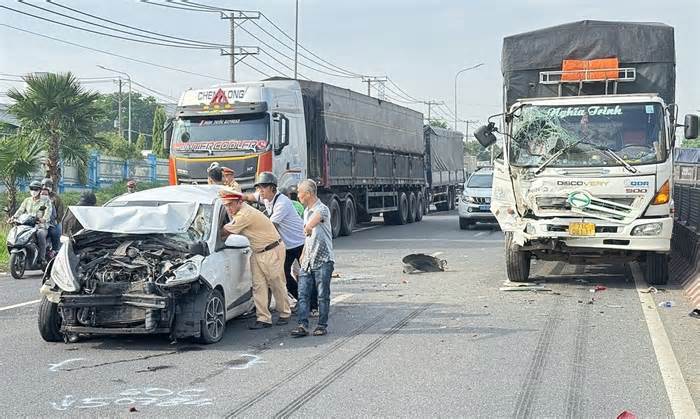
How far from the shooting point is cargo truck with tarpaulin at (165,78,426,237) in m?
19.5

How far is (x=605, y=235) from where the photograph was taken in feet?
39.4

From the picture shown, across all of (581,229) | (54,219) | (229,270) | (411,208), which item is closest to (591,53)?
(581,229)

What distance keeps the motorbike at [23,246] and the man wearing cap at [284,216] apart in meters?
5.76

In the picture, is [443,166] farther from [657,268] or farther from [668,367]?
[668,367]

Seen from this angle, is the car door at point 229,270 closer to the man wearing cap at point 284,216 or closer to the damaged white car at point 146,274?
the damaged white car at point 146,274

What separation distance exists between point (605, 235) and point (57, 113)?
1701 cm

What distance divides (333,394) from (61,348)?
3.20 meters

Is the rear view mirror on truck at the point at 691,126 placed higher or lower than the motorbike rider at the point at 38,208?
higher

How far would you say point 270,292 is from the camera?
393 inches

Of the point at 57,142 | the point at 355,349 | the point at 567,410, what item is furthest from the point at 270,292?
the point at 57,142

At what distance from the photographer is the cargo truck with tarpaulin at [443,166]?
37344 mm

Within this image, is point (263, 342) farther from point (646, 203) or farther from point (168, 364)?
point (646, 203)

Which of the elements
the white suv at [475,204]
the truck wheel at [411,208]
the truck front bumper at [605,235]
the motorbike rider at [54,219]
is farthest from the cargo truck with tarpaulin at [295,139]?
the truck front bumper at [605,235]

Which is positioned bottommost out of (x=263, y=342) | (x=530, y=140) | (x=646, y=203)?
(x=263, y=342)
